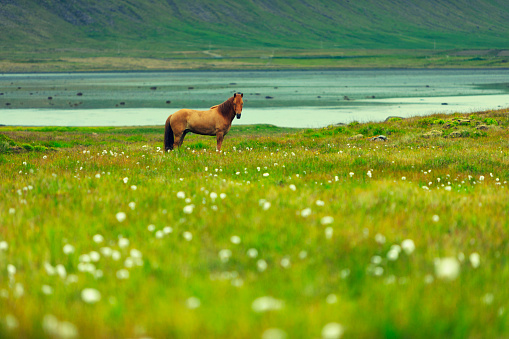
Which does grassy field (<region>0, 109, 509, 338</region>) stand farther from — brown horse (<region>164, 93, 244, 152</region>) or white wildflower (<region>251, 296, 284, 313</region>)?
brown horse (<region>164, 93, 244, 152</region>)

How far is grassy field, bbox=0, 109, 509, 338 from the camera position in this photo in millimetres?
3695

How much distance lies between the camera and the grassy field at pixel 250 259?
12.1 feet

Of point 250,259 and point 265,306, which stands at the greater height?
point 265,306

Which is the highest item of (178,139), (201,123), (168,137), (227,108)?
(227,108)

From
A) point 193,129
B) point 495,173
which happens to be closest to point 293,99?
point 193,129

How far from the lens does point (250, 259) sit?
5180 mm

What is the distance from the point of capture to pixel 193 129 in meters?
19.6

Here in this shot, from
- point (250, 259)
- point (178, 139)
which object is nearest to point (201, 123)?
point (178, 139)

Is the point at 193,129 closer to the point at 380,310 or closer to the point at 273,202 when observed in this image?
the point at 273,202

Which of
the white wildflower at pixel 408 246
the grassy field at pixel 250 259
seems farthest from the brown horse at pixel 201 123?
the white wildflower at pixel 408 246

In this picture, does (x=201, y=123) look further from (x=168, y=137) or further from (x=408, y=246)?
(x=408, y=246)

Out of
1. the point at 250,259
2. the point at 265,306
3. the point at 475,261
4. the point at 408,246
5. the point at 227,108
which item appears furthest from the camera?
the point at 227,108

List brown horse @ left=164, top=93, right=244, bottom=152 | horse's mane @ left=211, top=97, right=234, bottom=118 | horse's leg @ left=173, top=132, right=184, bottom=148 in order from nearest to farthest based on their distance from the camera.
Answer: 1. horse's mane @ left=211, top=97, right=234, bottom=118
2. brown horse @ left=164, top=93, right=244, bottom=152
3. horse's leg @ left=173, top=132, right=184, bottom=148

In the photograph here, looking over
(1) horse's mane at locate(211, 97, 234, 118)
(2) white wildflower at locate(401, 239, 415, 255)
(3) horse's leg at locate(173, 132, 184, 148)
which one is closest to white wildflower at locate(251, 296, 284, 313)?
(2) white wildflower at locate(401, 239, 415, 255)
